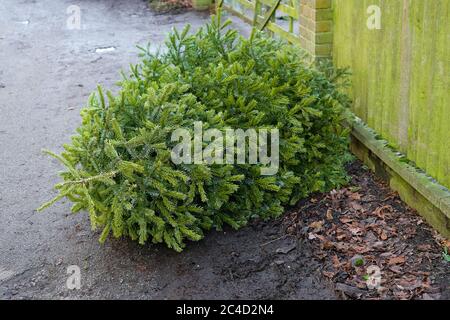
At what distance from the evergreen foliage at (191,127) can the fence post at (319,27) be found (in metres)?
0.59

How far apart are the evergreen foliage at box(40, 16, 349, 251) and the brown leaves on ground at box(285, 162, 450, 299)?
213 mm

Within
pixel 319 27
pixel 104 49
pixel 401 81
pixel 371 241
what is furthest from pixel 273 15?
pixel 371 241

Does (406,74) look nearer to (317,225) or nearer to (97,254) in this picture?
(317,225)

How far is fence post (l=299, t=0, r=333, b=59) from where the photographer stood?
19.5 feet

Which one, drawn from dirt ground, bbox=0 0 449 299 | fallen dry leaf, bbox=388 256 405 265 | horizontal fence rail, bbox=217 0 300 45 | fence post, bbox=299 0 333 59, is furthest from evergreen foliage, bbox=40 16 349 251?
A: horizontal fence rail, bbox=217 0 300 45

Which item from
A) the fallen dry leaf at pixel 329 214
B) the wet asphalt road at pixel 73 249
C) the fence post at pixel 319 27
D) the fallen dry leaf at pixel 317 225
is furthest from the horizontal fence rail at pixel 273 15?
the fallen dry leaf at pixel 317 225

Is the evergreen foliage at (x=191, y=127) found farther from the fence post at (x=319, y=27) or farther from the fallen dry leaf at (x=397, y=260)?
the fallen dry leaf at (x=397, y=260)

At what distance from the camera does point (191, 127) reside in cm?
424

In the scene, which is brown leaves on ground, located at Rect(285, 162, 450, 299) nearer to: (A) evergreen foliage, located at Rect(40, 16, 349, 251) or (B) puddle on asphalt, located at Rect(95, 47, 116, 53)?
(A) evergreen foliage, located at Rect(40, 16, 349, 251)

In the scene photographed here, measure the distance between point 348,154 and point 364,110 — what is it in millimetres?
418

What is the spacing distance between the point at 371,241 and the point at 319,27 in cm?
252

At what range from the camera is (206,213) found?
4312 mm

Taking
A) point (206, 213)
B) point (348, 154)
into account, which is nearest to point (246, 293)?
point (206, 213)
